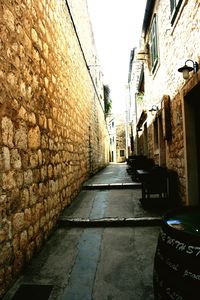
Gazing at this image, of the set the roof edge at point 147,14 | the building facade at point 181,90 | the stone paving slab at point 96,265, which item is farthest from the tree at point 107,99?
the stone paving slab at point 96,265

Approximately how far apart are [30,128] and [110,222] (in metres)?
2.02

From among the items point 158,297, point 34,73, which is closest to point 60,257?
point 158,297

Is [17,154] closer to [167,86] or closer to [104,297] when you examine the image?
[104,297]

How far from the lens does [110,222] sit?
4.02m

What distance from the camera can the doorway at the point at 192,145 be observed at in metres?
4.09

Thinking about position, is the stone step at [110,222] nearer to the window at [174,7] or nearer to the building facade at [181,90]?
the building facade at [181,90]

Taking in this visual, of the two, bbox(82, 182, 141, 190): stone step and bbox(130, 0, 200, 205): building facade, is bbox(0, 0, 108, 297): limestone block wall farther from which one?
bbox(130, 0, 200, 205): building facade

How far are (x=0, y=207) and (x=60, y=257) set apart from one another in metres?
1.25

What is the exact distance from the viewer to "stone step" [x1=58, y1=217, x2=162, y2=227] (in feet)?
13.1

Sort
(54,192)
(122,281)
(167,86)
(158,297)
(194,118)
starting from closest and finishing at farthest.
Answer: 1. (158,297)
2. (122,281)
3. (54,192)
4. (194,118)
5. (167,86)

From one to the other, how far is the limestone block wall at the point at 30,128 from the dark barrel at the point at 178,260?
1.36 meters

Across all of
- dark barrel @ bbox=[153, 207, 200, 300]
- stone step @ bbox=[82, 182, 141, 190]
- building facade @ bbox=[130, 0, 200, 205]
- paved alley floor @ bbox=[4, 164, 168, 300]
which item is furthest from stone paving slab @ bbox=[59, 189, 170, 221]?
dark barrel @ bbox=[153, 207, 200, 300]

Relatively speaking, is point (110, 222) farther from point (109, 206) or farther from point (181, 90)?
point (181, 90)

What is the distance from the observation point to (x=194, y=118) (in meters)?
4.18
